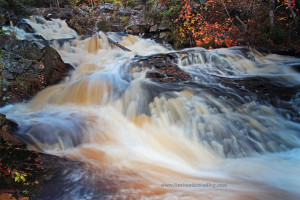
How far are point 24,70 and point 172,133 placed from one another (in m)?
5.21

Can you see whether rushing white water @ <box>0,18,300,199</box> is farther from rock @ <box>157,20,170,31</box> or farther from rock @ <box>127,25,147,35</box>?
rock @ <box>127,25,147,35</box>

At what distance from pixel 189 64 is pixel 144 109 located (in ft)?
10.9

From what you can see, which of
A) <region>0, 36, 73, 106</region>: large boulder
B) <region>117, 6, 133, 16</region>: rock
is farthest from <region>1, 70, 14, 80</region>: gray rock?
<region>117, 6, 133, 16</region>: rock

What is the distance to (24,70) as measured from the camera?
6391 millimetres

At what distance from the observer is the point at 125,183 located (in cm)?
258

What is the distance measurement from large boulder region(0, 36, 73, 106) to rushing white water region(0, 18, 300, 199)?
0.34 meters

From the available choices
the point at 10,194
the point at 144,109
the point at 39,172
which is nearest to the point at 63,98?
the point at 144,109

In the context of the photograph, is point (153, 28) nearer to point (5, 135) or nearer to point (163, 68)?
point (163, 68)

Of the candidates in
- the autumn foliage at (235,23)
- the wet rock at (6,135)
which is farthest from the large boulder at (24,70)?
the autumn foliage at (235,23)

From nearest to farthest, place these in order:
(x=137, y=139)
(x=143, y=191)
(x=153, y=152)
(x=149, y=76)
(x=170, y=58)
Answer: (x=143, y=191) < (x=153, y=152) < (x=137, y=139) < (x=149, y=76) < (x=170, y=58)

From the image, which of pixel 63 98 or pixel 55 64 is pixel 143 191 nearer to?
pixel 63 98

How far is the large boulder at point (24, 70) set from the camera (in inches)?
239

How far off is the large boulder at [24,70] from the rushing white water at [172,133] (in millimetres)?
339

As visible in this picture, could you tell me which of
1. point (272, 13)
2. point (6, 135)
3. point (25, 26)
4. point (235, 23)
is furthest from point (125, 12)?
point (6, 135)
